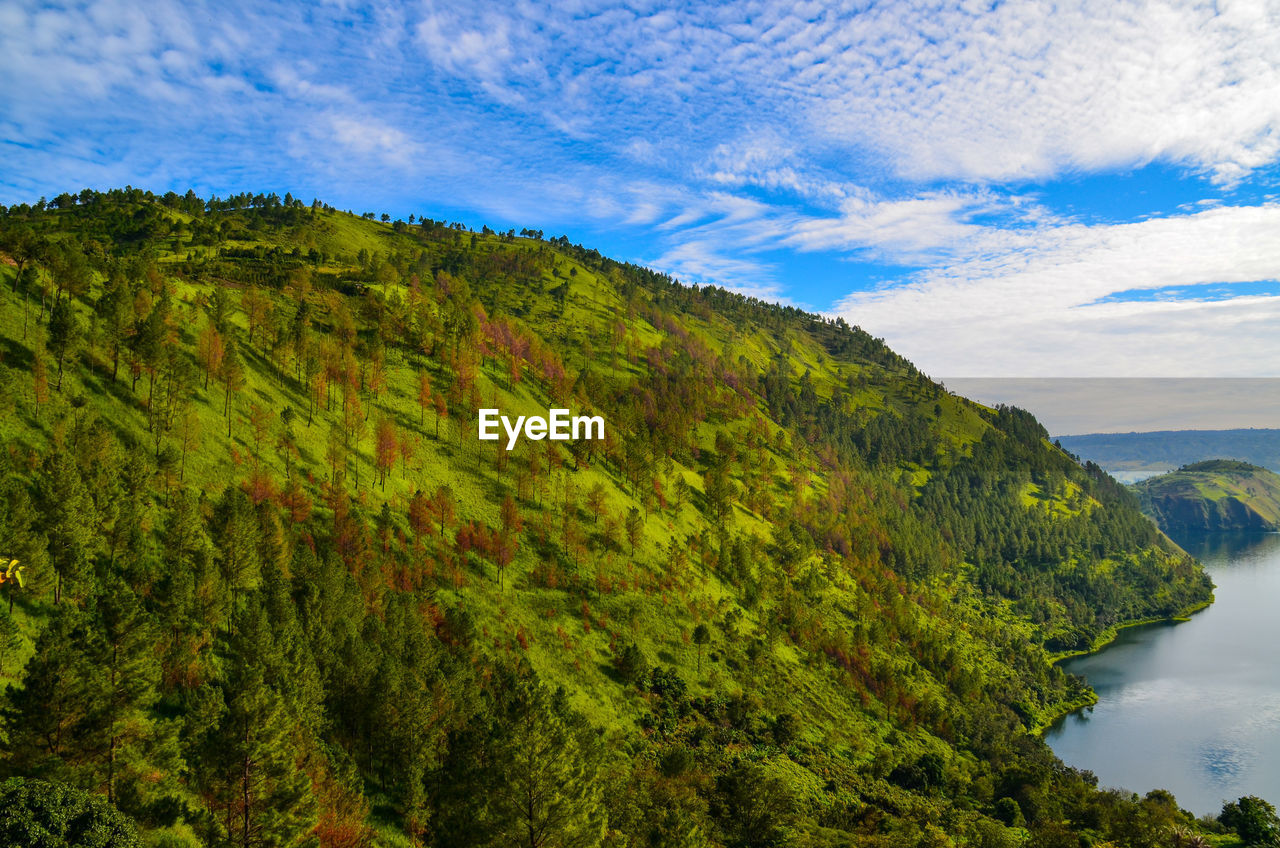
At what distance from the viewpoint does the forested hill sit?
39250mm

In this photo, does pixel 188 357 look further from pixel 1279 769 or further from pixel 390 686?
pixel 1279 769

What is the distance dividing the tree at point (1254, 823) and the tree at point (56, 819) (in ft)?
367

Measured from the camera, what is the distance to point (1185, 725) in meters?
145

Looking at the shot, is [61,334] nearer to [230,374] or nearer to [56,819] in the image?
[230,374]

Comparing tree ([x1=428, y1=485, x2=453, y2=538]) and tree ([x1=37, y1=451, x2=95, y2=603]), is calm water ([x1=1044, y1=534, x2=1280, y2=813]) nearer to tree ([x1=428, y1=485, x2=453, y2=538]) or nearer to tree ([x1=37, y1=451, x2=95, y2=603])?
tree ([x1=428, y1=485, x2=453, y2=538])

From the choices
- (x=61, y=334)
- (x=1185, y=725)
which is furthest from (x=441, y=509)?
(x=1185, y=725)

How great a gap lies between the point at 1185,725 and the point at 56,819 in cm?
20154

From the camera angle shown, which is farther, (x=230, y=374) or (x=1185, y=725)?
(x=1185, y=725)

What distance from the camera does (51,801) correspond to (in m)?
23.2

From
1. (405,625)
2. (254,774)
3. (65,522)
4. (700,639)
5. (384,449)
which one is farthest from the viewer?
(384,449)

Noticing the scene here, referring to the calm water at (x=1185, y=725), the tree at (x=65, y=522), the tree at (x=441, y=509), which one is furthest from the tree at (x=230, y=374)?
the calm water at (x=1185, y=725)

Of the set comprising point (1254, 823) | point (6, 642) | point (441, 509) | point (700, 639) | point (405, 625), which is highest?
point (441, 509)

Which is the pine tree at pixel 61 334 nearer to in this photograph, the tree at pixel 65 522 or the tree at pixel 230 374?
the tree at pixel 230 374

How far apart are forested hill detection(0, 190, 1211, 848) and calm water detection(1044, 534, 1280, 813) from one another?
39.1ft
